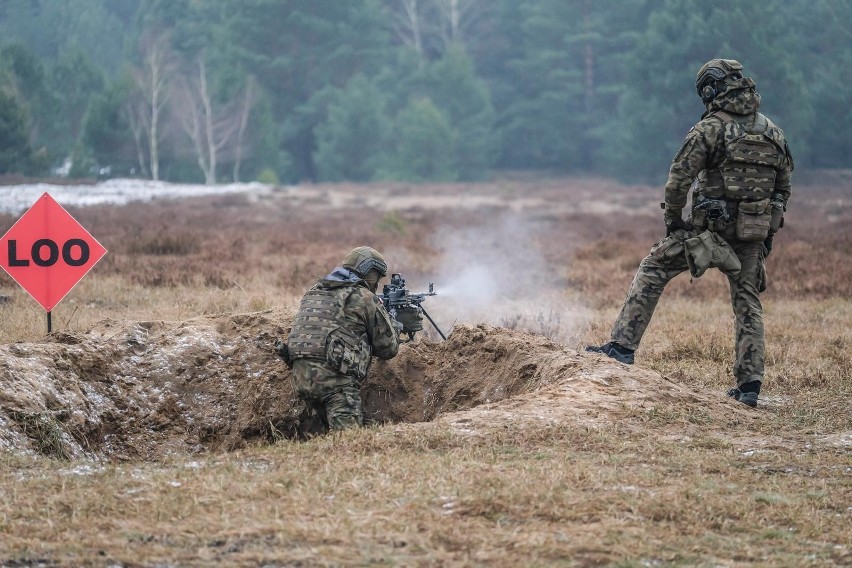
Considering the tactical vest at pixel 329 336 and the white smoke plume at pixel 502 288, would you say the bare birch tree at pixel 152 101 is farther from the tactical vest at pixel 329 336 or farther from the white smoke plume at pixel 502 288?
the tactical vest at pixel 329 336

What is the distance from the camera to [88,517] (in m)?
4.98

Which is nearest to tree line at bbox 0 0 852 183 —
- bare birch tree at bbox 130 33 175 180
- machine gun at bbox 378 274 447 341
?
bare birch tree at bbox 130 33 175 180

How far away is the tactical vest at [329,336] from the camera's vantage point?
24.3ft

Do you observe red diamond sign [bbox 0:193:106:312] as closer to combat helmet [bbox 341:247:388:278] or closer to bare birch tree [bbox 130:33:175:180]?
combat helmet [bbox 341:247:388:278]

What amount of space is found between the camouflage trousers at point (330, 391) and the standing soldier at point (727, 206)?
177 centimetres

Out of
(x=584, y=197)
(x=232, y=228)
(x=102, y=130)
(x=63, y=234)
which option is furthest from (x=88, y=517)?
(x=102, y=130)

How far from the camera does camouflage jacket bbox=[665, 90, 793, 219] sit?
7.86 meters

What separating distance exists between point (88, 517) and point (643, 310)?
417cm

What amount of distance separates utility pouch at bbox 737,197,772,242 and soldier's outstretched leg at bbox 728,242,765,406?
169mm

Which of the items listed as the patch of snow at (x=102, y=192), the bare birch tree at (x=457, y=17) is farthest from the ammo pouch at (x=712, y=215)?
Answer: the bare birch tree at (x=457, y=17)

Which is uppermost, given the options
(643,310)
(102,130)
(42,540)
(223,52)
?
(223,52)

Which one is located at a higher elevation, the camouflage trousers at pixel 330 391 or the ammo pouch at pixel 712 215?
the ammo pouch at pixel 712 215

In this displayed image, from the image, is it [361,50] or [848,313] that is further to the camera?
[361,50]

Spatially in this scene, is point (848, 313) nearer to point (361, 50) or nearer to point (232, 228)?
point (232, 228)
